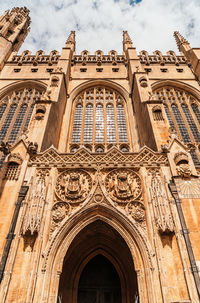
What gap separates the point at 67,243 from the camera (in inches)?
279

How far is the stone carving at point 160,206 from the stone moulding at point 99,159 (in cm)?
95

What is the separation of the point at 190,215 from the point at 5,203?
21.2 feet

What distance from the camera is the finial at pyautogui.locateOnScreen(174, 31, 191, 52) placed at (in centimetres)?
2275

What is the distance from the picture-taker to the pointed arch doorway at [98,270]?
8.34m

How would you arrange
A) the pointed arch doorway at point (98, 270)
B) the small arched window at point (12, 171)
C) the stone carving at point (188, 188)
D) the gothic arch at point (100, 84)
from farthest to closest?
the gothic arch at point (100, 84) → the pointed arch doorway at point (98, 270) → the small arched window at point (12, 171) → the stone carving at point (188, 188)

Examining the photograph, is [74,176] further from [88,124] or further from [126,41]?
[126,41]

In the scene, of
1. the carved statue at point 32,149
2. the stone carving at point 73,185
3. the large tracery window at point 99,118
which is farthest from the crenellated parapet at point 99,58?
the stone carving at point 73,185

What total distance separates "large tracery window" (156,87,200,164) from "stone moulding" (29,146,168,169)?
5.71 meters

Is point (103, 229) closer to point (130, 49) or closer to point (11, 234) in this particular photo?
point (11, 234)

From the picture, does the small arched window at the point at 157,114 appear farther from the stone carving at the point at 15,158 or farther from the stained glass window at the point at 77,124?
the stone carving at the point at 15,158

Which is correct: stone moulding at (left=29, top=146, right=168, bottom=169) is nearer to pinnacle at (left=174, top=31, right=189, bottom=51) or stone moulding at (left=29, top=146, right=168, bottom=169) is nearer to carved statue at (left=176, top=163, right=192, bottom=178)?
carved statue at (left=176, top=163, right=192, bottom=178)

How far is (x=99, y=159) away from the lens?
9.07m

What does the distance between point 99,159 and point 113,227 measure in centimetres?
289

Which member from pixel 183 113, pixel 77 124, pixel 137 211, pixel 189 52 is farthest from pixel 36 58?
pixel 137 211
